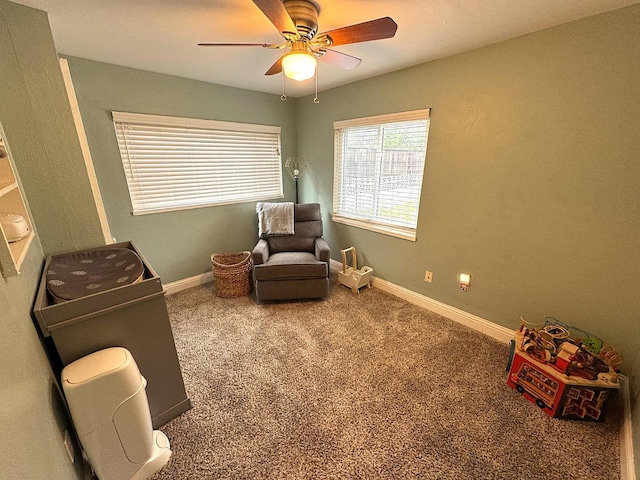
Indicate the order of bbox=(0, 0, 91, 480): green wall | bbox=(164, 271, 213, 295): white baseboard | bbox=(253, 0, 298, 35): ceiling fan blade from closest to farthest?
bbox=(0, 0, 91, 480): green wall
bbox=(253, 0, 298, 35): ceiling fan blade
bbox=(164, 271, 213, 295): white baseboard

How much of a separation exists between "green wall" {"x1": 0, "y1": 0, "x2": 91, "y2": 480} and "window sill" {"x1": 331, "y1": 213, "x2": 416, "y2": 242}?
247 cm

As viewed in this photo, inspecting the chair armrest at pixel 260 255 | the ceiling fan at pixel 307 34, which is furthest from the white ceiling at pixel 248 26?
the chair armrest at pixel 260 255

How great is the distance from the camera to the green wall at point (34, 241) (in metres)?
0.73

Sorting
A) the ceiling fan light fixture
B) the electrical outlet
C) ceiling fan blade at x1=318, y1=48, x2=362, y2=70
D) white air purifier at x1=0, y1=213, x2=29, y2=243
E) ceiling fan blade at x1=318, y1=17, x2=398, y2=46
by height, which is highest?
ceiling fan blade at x1=318, y1=48, x2=362, y2=70

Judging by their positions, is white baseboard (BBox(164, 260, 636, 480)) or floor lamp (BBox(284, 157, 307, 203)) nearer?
white baseboard (BBox(164, 260, 636, 480))

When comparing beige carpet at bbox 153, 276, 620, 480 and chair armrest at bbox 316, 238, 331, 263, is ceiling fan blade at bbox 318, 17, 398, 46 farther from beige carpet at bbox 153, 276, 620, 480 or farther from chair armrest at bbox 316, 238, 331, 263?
beige carpet at bbox 153, 276, 620, 480

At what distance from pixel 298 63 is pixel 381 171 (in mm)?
1704

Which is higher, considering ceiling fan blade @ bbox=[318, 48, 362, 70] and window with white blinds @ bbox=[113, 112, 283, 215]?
ceiling fan blade @ bbox=[318, 48, 362, 70]

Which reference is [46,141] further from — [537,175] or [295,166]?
[537,175]

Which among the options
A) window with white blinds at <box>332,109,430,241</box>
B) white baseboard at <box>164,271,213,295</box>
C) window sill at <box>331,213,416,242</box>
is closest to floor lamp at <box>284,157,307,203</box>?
window with white blinds at <box>332,109,430,241</box>

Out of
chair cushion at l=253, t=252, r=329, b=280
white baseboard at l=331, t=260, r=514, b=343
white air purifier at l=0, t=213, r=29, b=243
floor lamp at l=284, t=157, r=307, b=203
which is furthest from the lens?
floor lamp at l=284, t=157, r=307, b=203

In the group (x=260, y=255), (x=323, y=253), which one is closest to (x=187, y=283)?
(x=260, y=255)

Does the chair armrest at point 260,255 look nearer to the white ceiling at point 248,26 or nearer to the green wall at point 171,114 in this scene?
the green wall at point 171,114

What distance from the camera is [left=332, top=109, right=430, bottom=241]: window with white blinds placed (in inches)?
100
